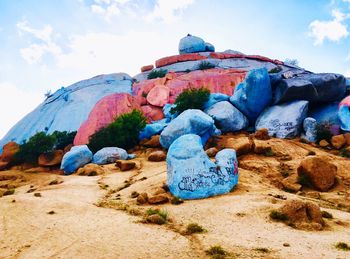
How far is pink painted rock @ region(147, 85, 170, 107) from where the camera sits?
27.0m

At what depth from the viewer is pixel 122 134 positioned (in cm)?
2002

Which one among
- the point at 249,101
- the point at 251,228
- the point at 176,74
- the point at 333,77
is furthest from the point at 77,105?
the point at 251,228

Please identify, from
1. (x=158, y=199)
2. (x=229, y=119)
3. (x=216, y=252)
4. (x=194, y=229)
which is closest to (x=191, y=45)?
(x=229, y=119)

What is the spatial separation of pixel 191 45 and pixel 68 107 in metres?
17.0

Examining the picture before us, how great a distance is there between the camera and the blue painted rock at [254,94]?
19.5 m

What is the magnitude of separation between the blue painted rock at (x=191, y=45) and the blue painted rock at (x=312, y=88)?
21515mm

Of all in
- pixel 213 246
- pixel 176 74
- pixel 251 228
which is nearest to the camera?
pixel 213 246

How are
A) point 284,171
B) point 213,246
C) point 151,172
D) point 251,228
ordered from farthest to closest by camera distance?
1. point 151,172
2. point 284,171
3. point 251,228
4. point 213,246

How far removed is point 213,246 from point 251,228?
1.65 metres

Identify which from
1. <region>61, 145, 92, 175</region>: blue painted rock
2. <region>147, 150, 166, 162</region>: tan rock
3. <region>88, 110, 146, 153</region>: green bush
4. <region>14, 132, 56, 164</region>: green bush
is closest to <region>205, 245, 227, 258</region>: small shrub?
<region>147, 150, 166, 162</region>: tan rock

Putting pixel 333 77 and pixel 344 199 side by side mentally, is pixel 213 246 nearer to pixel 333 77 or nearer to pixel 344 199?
pixel 344 199

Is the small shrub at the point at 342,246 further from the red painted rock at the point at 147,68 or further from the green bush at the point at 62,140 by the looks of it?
the red painted rock at the point at 147,68

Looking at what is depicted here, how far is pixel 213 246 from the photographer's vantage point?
5.94 meters

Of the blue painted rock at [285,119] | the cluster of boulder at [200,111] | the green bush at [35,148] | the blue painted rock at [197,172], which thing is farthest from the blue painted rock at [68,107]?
the blue painted rock at [197,172]
